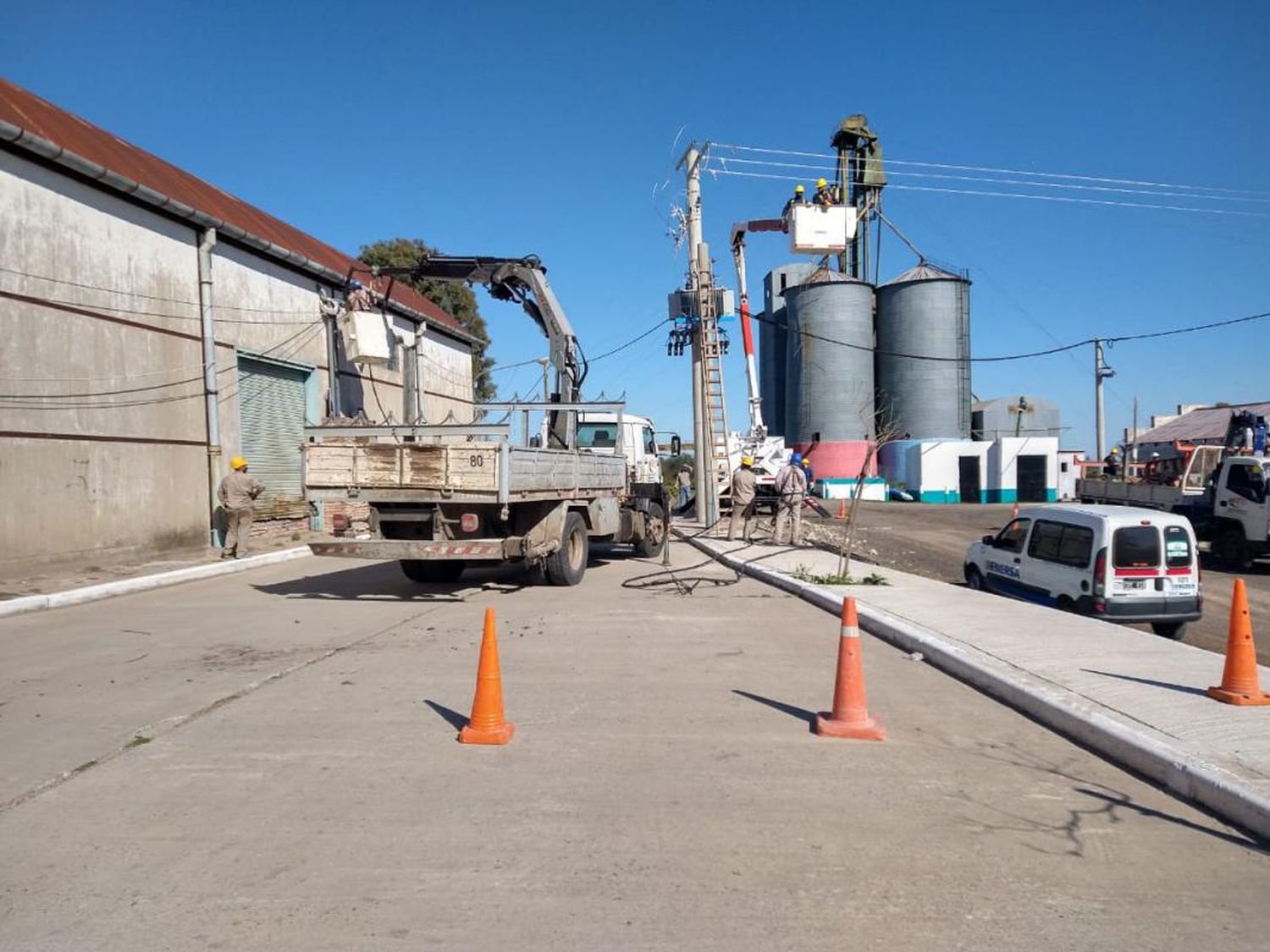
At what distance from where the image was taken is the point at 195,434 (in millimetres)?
16672

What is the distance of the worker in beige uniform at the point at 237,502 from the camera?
15.8 metres

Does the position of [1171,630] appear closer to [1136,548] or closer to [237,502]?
[1136,548]

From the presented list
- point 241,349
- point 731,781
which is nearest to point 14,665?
point 731,781

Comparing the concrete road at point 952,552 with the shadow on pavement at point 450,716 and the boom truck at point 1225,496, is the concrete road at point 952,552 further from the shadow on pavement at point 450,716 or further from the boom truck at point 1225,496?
the shadow on pavement at point 450,716

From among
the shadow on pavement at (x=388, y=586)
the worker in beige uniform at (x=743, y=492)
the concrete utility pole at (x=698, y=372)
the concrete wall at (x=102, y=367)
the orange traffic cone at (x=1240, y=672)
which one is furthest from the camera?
the concrete utility pole at (x=698, y=372)

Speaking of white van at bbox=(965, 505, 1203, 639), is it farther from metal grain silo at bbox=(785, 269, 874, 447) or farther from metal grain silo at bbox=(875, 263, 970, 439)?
metal grain silo at bbox=(875, 263, 970, 439)

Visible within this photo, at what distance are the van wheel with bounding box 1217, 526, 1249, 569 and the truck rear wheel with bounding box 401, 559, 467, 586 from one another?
605 inches

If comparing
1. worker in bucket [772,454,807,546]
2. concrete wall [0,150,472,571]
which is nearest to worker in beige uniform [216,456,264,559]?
concrete wall [0,150,472,571]

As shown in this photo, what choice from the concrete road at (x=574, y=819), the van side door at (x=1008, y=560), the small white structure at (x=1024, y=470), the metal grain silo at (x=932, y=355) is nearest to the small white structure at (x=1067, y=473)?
the small white structure at (x=1024, y=470)

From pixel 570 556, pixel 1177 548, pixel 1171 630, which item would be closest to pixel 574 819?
pixel 570 556

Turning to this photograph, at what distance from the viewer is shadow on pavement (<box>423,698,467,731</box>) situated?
222 inches

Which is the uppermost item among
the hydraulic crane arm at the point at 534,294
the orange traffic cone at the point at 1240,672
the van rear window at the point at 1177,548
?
the hydraulic crane arm at the point at 534,294

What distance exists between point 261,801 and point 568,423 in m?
10.9

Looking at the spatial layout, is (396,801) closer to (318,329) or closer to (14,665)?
(14,665)
